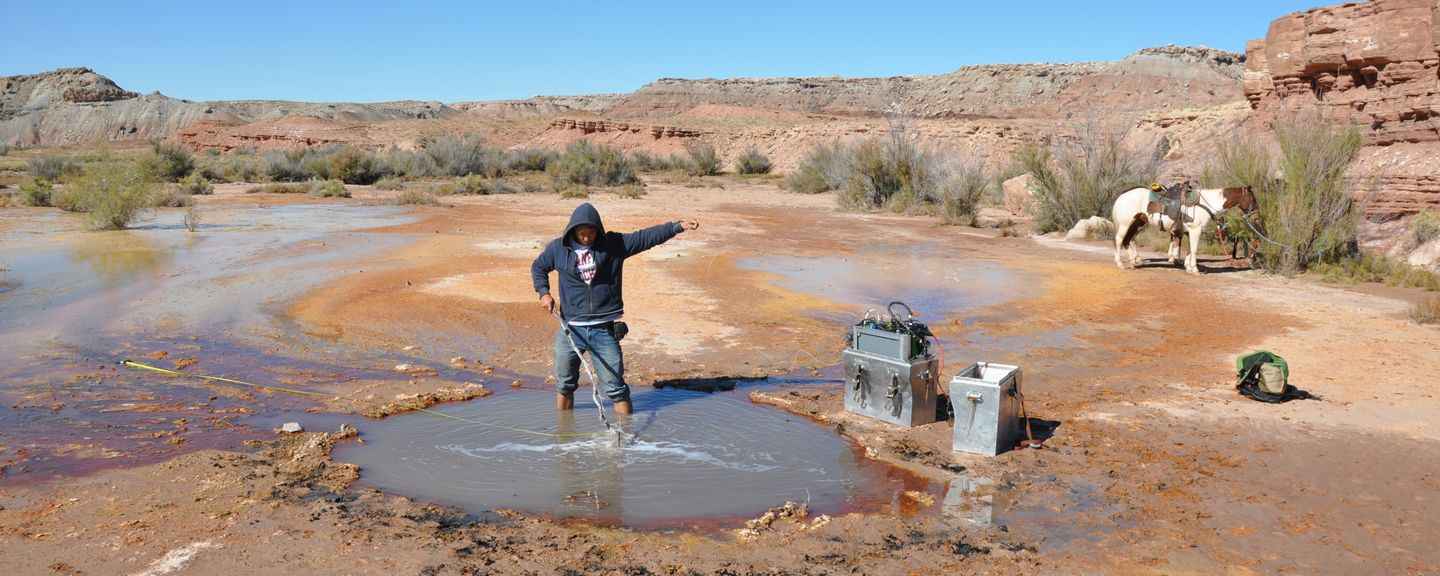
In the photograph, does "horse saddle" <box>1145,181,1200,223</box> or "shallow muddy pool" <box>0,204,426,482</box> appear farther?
"horse saddle" <box>1145,181,1200,223</box>

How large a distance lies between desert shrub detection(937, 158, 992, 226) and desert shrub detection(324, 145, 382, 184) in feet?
78.0

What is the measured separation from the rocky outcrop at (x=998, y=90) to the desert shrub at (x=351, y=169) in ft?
123

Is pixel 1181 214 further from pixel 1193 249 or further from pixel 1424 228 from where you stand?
pixel 1424 228

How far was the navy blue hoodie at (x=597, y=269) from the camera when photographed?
6.92 metres

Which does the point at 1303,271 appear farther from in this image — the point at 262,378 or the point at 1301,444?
the point at 262,378

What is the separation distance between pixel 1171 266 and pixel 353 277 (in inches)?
489

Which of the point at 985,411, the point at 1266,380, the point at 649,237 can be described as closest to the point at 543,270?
the point at 649,237

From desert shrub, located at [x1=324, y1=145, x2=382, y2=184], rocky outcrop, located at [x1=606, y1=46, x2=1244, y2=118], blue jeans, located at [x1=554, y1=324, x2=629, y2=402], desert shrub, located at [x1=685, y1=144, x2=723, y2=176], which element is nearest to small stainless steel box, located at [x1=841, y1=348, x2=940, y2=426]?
blue jeans, located at [x1=554, y1=324, x2=629, y2=402]

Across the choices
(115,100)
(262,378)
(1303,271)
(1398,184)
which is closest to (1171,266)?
(1303,271)

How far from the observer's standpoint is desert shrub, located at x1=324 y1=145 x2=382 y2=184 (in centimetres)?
3862

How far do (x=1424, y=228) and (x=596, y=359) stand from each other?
13812 mm

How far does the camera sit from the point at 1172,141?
36.9 meters

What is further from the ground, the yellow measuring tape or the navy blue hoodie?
the navy blue hoodie

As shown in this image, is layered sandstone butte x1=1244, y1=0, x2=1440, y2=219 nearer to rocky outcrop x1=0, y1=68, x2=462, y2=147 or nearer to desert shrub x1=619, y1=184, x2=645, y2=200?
desert shrub x1=619, y1=184, x2=645, y2=200
